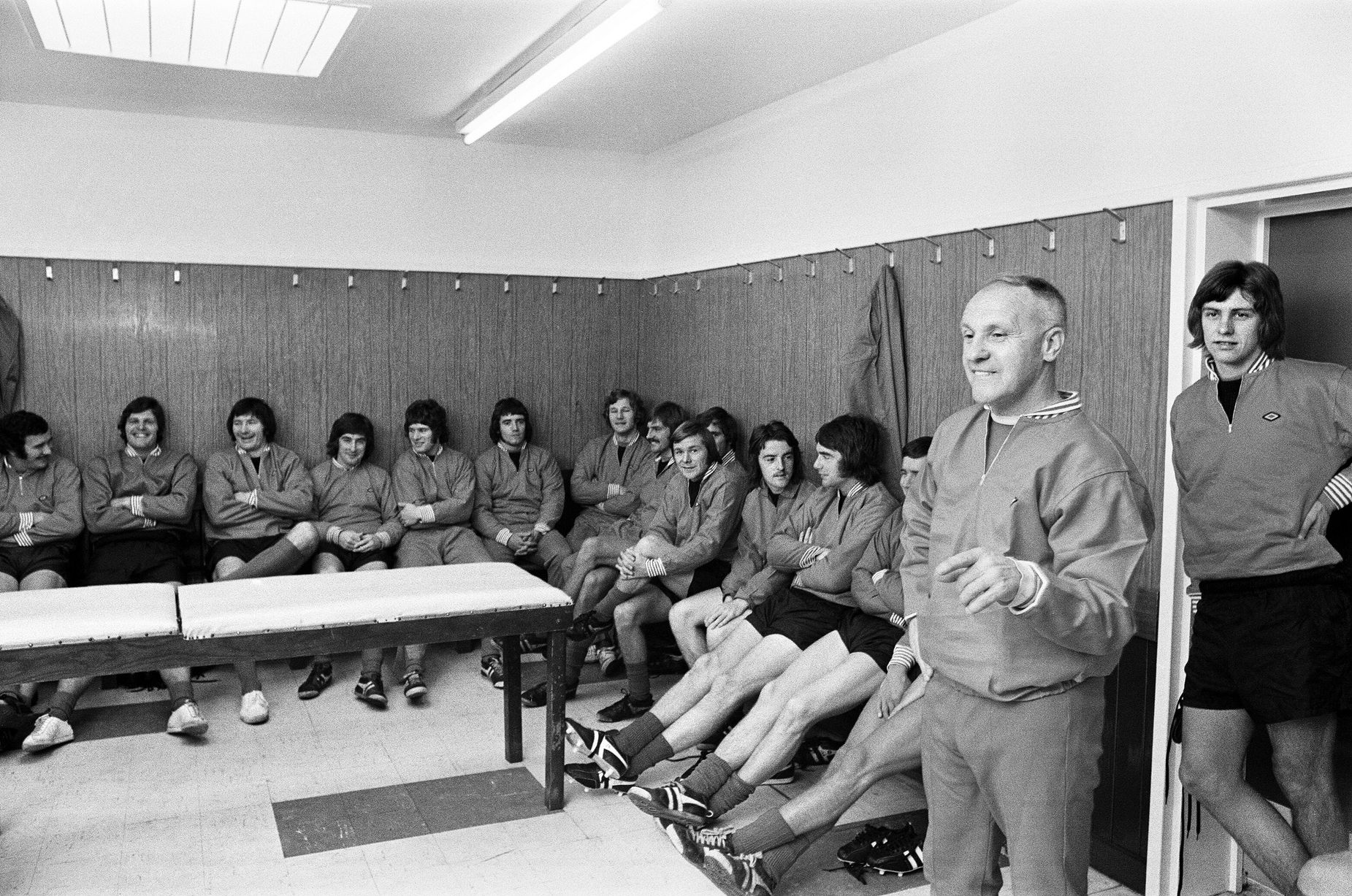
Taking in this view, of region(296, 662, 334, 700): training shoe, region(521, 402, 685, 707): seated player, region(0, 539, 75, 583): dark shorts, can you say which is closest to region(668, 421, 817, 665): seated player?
region(521, 402, 685, 707): seated player

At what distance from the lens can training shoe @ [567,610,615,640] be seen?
4676mm

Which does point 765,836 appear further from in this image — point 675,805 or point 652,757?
point 652,757

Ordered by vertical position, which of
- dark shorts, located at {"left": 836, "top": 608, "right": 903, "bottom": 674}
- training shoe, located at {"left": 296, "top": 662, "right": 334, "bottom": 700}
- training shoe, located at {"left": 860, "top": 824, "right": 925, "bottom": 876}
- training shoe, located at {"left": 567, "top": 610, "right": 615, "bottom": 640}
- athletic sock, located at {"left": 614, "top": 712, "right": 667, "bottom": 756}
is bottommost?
training shoe, located at {"left": 860, "top": 824, "right": 925, "bottom": 876}

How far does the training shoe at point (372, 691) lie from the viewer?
4559 millimetres

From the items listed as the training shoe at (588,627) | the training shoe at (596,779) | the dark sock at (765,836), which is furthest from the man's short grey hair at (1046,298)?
the training shoe at (588,627)

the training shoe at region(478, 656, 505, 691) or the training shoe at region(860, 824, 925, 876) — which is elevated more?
the training shoe at region(478, 656, 505, 691)

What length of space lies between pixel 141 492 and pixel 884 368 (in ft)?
11.4

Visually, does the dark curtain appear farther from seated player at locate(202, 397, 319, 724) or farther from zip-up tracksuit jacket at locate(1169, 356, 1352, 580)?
seated player at locate(202, 397, 319, 724)

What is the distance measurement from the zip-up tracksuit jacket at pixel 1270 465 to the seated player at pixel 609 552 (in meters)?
2.47

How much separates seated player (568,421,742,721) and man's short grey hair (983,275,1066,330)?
2.59 m

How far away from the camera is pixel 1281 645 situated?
2.58 m

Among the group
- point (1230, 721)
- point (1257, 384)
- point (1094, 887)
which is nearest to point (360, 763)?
point (1094, 887)

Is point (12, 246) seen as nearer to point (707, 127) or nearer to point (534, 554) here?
point (534, 554)

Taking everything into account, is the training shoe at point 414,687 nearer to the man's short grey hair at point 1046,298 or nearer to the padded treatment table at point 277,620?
the padded treatment table at point 277,620
